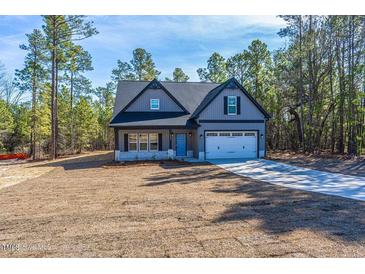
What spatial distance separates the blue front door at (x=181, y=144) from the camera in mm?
19609

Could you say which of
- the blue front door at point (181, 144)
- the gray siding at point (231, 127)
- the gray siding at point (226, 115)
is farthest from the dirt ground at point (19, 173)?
the gray siding at point (226, 115)

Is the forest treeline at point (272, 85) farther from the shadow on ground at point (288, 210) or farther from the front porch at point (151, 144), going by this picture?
the shadow on ground at point (288, 210)

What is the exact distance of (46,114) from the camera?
78.7 ft

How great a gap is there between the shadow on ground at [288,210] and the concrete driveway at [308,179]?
755mm

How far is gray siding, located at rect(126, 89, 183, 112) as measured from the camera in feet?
63.7

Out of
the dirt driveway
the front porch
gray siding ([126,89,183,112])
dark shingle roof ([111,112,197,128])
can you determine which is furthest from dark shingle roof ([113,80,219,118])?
the dirt driveway

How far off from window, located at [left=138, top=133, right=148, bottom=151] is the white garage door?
4.29m

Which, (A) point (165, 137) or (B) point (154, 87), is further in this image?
(B) point (154, 87)

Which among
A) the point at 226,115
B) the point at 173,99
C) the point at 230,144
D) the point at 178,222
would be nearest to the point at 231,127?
the point at 226,115

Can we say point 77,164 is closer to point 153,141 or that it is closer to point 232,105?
point 153,141

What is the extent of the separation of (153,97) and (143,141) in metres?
3.41

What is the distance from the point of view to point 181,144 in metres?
19.7
